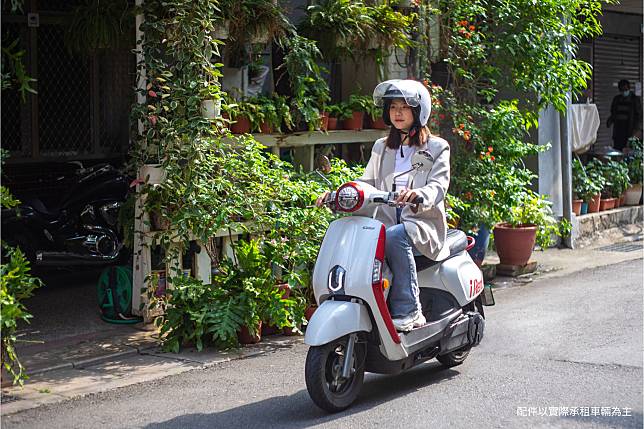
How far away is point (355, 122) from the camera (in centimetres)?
990

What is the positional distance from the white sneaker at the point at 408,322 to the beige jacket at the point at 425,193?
15.9 inches

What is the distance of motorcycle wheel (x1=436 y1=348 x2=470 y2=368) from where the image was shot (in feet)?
22.1

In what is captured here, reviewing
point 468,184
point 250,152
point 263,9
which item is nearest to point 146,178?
point 250,152

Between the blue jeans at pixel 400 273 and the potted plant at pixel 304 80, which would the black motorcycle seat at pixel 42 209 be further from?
the blue jeans at pixel 400 273

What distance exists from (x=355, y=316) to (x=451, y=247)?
3.76 ft

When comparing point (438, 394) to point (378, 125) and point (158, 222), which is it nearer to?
point (158, 222)

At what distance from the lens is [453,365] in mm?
6848

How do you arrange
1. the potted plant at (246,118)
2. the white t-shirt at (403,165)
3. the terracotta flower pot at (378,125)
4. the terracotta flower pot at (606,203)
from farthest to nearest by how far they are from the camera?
1. the terracotta flower pot at (606,203)
2. the terracotta flower pot at (378,125)
3. the potted plant at (246,118)
4. the white t-shirt at (403,165)

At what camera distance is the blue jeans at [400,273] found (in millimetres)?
6066

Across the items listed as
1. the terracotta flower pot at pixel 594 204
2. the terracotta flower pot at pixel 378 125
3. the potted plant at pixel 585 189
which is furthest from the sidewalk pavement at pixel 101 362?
the terracotta flower pot at pixel 594 204

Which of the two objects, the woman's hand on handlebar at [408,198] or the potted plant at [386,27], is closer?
the woman's hand on handlebar at [408,198]

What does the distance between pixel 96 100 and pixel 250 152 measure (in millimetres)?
3554

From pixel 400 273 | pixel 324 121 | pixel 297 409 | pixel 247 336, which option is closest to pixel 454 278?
pixel 400 273

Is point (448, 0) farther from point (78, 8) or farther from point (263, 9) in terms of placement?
point (78, 8)
